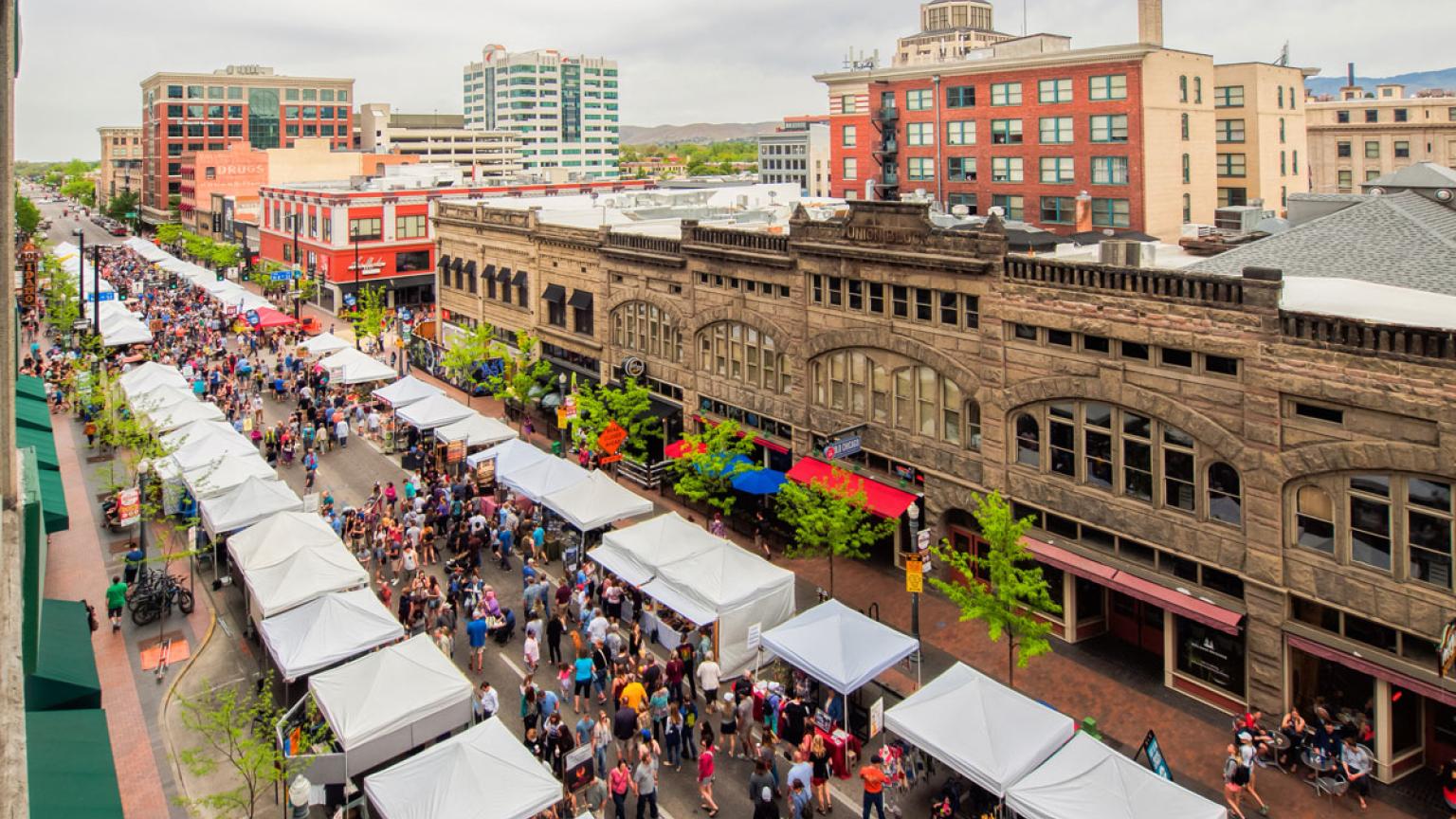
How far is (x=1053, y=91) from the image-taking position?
5878 cm

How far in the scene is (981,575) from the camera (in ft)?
92.4

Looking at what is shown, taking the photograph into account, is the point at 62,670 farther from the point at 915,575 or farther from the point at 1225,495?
the point at 1225,495

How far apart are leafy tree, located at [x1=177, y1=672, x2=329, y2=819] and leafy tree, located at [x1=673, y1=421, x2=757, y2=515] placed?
44.9 feet

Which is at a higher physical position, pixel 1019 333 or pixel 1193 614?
pixel 1019 333

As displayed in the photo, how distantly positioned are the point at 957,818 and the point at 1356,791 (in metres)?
7.87

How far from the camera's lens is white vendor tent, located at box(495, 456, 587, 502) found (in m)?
32.1

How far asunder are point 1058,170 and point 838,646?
4654cm

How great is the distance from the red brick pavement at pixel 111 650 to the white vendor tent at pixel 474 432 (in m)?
12.1

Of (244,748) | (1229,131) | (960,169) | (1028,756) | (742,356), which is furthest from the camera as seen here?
(1229,131)

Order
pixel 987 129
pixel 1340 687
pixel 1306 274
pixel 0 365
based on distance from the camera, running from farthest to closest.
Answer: pixel 987 129
pixel 1306 274
pixel 1340 687
pixel 0 365

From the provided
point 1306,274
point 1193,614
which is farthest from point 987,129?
point 1193,614

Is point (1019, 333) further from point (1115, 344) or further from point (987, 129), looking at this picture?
point (987, 129)

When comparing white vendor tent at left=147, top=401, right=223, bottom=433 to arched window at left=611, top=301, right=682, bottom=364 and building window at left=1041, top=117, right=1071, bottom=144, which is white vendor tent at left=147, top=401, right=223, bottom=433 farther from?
building window at left=1041, top=117, right=1071, bottom=144

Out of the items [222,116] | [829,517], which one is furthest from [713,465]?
[222,116]
